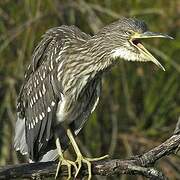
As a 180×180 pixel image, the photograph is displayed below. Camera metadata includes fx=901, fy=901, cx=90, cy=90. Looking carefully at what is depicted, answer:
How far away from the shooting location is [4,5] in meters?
7.27

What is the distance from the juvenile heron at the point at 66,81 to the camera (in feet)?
16.0

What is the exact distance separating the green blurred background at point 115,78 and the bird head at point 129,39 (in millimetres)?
1920

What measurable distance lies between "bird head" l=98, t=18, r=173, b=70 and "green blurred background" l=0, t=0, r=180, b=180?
75.6 inches

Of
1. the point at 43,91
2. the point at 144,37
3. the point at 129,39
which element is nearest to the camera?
the point at 144,37

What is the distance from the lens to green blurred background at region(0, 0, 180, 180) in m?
7.00

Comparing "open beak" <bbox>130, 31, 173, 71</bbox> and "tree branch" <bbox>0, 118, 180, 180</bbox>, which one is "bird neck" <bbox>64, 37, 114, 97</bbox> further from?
"tree branch" <bbox>0, 118, 180, 180</bbox>

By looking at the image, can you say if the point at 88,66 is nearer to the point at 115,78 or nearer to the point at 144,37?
the point at 144,37

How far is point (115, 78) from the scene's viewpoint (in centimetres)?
728

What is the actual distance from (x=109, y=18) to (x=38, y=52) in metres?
2.25

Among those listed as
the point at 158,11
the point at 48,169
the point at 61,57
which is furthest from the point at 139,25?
the point at 158,11

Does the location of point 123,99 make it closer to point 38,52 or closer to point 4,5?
point 4,5

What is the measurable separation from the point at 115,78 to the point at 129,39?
2.46m

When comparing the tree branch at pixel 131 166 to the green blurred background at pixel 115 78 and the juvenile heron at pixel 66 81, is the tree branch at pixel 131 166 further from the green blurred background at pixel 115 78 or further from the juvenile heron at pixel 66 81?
the green blurred background at pixel 115 78

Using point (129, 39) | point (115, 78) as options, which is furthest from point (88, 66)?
point (115, 78)
